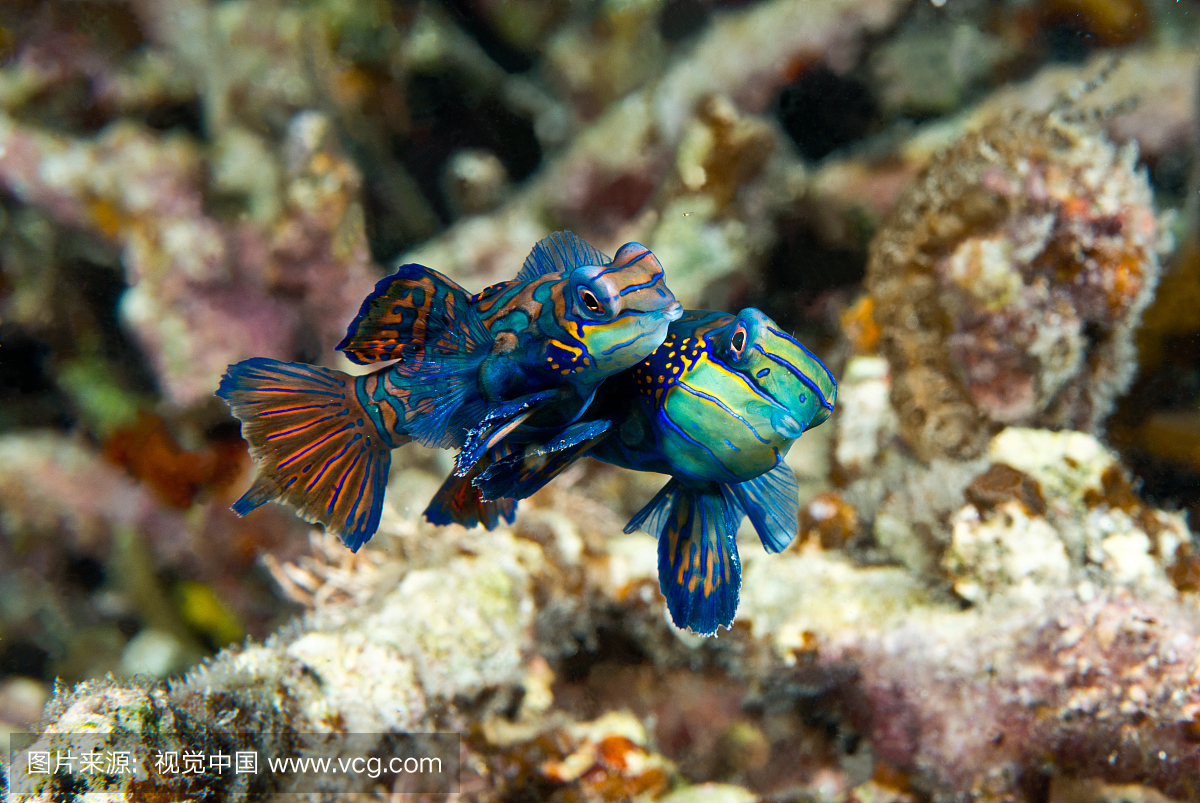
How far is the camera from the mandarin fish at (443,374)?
1393 mm

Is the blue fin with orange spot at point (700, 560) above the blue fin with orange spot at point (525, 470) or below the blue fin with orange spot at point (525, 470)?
below

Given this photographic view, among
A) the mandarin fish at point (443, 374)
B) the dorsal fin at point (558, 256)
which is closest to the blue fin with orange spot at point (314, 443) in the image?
the mandarin fish at point (443, 374)

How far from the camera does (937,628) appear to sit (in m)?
2.87

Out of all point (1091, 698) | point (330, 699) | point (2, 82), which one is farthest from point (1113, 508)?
point (2, 82)

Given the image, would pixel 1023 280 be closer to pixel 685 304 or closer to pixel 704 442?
pixel 685 304

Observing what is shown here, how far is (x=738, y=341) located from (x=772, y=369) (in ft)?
0.32

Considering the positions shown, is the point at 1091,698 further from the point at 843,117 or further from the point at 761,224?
the point at 843,117

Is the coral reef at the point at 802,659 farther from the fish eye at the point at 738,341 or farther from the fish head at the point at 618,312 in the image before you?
the fish eye at the point at 738,341

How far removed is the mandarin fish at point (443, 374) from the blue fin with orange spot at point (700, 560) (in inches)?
17.5

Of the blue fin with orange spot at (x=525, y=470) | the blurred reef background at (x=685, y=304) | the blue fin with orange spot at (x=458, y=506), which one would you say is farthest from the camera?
the blurred reef background at (x=685, y=304)

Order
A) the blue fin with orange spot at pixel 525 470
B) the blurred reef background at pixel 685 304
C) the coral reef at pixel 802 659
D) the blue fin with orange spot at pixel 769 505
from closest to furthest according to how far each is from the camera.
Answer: the blue fin with orange spot at pixel 525 470, the blue fin with orange spot at pixel 769 505, the coral reef at pixel 802 659, the blurred reef background at pixel 685 304

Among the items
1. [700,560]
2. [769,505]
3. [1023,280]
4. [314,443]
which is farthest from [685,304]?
[314,443]

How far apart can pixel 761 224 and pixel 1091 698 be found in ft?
10.7

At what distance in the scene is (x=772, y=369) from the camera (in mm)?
1417
